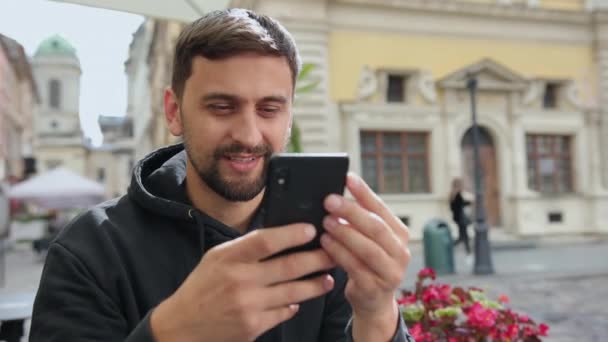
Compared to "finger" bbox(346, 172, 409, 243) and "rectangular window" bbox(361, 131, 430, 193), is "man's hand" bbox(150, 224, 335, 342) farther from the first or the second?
"rectangular window" bbox(361, 131, 430, 193)

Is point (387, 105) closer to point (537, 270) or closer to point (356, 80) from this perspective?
point (356, 80)

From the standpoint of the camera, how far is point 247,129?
4.17 ft

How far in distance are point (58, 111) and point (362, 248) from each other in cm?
8253

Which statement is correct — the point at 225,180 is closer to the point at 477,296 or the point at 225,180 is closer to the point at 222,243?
the point at 222,243

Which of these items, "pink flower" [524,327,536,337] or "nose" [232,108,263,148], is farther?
"pink flower" [524,327,536,337]

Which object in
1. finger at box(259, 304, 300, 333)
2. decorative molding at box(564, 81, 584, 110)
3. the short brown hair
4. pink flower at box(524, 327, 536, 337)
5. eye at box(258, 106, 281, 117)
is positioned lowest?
pink flower at box(524, 327, 536, 337)

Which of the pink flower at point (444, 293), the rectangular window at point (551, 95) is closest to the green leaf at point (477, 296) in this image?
the pink flower at point (444, 293)

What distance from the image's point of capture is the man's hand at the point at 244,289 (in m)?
0.92

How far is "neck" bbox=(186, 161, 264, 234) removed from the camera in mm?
1487

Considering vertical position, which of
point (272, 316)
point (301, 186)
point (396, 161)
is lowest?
point (272, 316)

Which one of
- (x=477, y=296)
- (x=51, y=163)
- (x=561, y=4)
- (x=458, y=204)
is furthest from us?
(x=51, y=163)

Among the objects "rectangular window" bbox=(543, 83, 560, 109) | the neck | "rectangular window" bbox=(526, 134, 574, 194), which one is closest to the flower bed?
the neck

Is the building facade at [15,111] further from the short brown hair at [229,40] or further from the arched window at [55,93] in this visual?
the short brown hair at [229,40]

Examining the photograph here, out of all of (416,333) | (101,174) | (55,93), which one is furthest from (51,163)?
(416,333)
